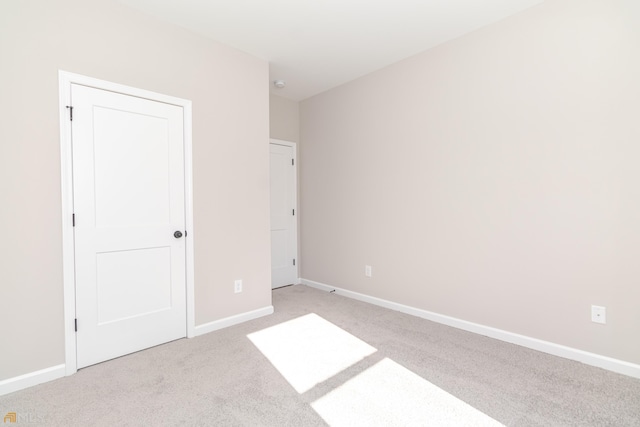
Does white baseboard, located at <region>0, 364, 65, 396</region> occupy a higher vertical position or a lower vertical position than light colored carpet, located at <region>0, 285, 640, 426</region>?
higher

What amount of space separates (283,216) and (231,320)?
5.83ft

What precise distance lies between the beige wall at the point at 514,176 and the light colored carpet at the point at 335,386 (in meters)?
0.44

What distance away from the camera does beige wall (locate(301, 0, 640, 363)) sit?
209 centimetres

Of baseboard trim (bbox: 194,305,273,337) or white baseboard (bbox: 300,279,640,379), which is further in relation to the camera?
baseboard trim (bbox: 194,305,273,337)

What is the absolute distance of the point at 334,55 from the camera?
3.16 metres

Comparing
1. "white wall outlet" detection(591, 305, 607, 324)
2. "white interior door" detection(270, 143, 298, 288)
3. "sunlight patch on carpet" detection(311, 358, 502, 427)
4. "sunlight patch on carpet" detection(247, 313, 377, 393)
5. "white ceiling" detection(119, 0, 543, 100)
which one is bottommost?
"sunlight patch on carpet" detection(311, 358, 502, 427)

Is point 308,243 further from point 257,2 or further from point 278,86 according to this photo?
point 257,2

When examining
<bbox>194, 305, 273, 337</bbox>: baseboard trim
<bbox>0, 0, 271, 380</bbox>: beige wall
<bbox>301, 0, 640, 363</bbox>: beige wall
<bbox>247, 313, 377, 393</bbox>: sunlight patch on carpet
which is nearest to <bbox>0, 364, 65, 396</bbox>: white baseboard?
<bbox>0, 0, 271, 380</bbox>: beige wall

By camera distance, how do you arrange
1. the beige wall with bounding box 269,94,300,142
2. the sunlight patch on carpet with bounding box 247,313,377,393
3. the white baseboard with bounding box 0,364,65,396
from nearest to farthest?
the white baseboard with bounding box 0,364,65,396, the sunlight patch on carpet with bounding box 247,313,377,393, the beige wall with bounding box 269,94,300,142

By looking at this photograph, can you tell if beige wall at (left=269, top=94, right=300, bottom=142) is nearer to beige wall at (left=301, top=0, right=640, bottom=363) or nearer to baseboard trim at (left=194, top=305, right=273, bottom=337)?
beige wall at (left=301, top=0, right=640, bottom=363)

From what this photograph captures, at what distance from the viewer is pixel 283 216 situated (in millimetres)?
4402

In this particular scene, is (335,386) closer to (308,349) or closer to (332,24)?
(308,349)

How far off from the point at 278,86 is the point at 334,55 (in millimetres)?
995

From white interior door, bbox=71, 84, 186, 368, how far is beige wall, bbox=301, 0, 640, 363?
209cm
